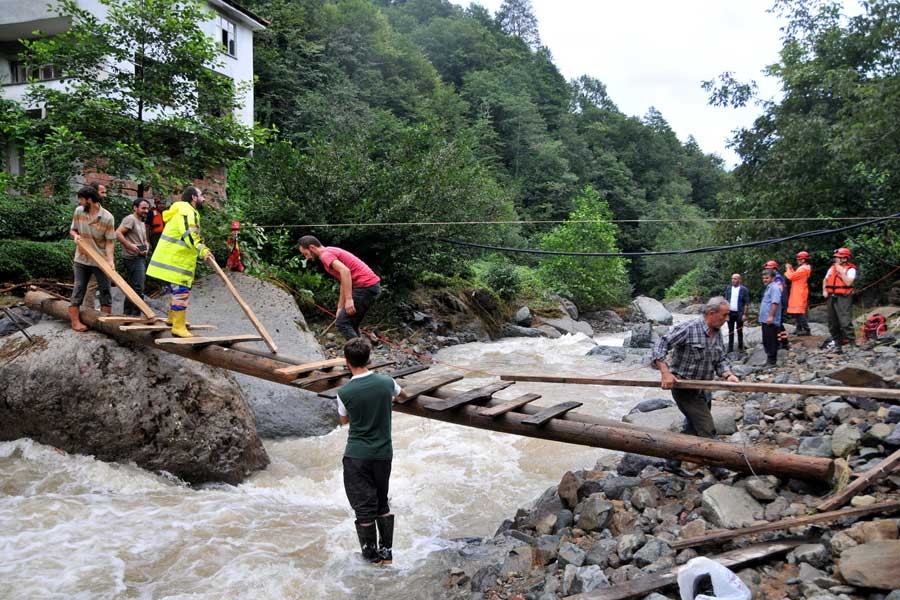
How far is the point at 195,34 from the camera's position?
406 inches

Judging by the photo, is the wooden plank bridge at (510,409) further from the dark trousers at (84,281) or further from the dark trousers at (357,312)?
the dark trousers at (357,312)

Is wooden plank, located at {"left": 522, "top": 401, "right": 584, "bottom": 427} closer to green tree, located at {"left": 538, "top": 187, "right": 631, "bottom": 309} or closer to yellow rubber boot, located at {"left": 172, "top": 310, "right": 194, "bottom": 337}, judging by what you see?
yellow rubber boot, located at {"left": 172, "top": 310, "right": 194, "bottom": 337}

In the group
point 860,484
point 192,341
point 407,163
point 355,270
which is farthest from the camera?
point 407,163

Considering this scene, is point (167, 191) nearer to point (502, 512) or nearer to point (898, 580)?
point (502, 512)

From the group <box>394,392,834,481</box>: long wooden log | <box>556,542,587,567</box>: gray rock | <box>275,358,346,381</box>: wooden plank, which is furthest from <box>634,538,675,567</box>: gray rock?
<box>275,358,346,381</box>: wooden plank

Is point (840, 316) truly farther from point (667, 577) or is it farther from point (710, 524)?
point (667, 577)

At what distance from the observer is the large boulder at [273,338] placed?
25.9ft

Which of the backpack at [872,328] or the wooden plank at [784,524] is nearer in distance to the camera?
the wooden plank at [784,524]

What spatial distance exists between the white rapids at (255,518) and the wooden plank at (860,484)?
273 cm

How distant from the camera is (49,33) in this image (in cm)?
1923

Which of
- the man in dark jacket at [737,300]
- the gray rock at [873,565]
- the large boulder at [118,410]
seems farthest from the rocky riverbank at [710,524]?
the man in dark jacket at [737,300]

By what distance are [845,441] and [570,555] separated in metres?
2.35

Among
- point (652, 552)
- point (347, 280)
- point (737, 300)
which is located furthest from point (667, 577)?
point (737, 300)

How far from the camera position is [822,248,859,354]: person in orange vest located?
31.1 ft
